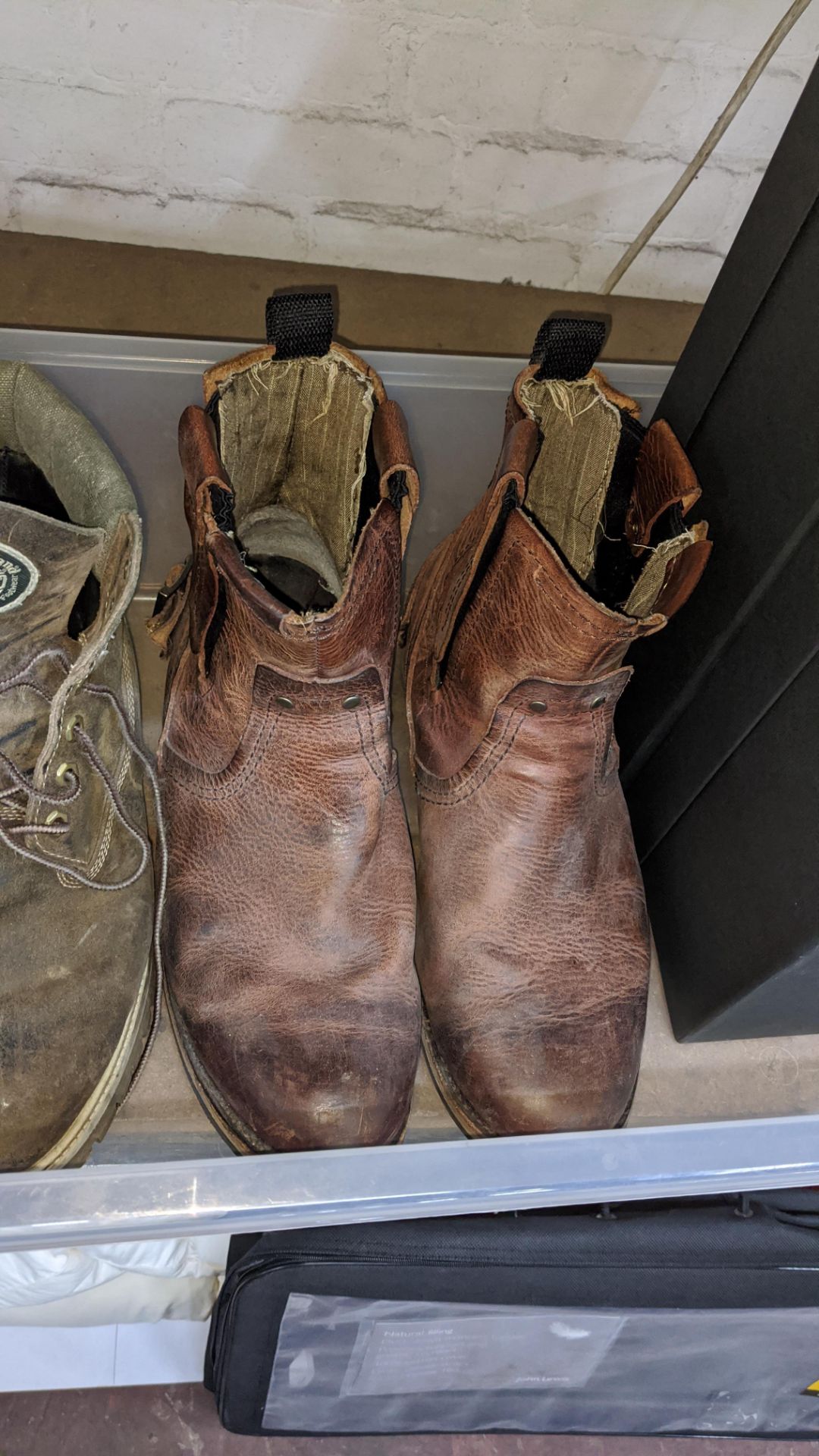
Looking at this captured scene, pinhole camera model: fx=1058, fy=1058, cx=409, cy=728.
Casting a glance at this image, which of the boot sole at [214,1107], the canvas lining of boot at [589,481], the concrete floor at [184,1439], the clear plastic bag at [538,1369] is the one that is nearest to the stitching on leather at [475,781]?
the canvas lining of boot at [589,481]

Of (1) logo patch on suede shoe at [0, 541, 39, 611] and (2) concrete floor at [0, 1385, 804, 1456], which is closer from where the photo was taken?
(1) logo patch on suede shoe at [0, 541, 39, 611]

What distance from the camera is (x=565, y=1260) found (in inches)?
29.3

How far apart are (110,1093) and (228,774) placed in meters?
0.21

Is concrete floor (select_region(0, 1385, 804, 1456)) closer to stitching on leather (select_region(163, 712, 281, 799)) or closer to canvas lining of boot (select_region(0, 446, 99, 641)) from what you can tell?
stitching on leather (select_region(163, 712, 281, 799))

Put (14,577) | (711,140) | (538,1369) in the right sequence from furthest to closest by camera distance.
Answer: (711,140) → (538,1369) → (14,577)

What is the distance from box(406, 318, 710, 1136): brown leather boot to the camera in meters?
0.64

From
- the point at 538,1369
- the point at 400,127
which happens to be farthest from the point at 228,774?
the point at 400,127

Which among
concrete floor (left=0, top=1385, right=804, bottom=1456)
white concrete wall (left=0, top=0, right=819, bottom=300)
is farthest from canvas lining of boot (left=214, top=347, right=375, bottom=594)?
concrete floor (left=0, top=1385, right=804, bottom=1456)

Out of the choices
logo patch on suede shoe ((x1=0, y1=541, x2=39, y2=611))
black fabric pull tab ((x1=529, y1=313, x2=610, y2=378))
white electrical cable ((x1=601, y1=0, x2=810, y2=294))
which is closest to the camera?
logo patch on suede shoe ((x1=0, y1=541, x2=39, y2=611))

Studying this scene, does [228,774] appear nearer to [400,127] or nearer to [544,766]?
[544,766]

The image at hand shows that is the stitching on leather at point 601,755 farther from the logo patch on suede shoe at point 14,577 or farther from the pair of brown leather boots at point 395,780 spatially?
the logo patch on suede shoe at point 14,577

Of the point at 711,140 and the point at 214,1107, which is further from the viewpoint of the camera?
the point at 711,140

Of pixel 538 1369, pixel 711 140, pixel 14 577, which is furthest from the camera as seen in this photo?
pixel 711 140

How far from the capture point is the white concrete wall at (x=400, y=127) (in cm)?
92
